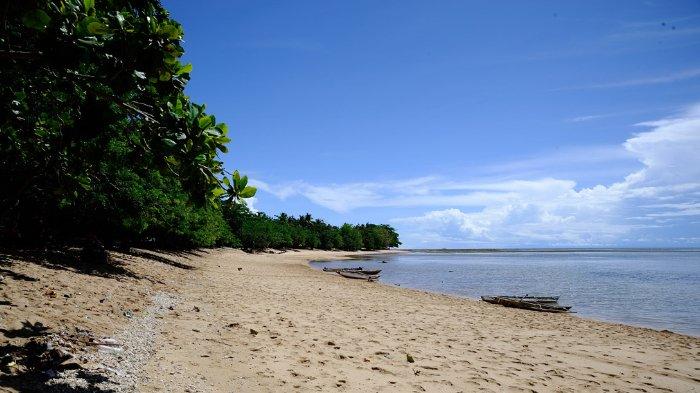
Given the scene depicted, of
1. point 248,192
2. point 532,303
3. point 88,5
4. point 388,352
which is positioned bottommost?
point 532,303

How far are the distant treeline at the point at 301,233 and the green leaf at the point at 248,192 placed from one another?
24868 millimetres

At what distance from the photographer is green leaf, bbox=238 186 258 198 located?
387 centimetres

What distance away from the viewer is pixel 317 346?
305 inches

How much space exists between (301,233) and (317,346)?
83044 millimetres

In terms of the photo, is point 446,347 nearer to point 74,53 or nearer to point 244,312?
point 244,312

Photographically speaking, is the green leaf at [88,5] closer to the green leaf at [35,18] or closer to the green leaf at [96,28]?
the green leaf at [96,28]

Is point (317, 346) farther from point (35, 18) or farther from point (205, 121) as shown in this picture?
point (35, 18)

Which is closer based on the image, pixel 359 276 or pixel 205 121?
pixel 205 121

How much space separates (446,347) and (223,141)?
721 centimetres

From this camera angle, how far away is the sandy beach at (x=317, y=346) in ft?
18.7

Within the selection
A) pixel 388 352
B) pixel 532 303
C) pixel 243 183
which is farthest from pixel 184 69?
pixel 532 303

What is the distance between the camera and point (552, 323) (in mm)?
14398

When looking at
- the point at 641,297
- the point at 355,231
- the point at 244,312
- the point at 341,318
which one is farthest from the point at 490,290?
the point at 355,231

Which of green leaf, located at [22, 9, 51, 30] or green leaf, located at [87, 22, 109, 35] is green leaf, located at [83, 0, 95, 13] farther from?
green leaf, located at [22, 9, 51, 30]
